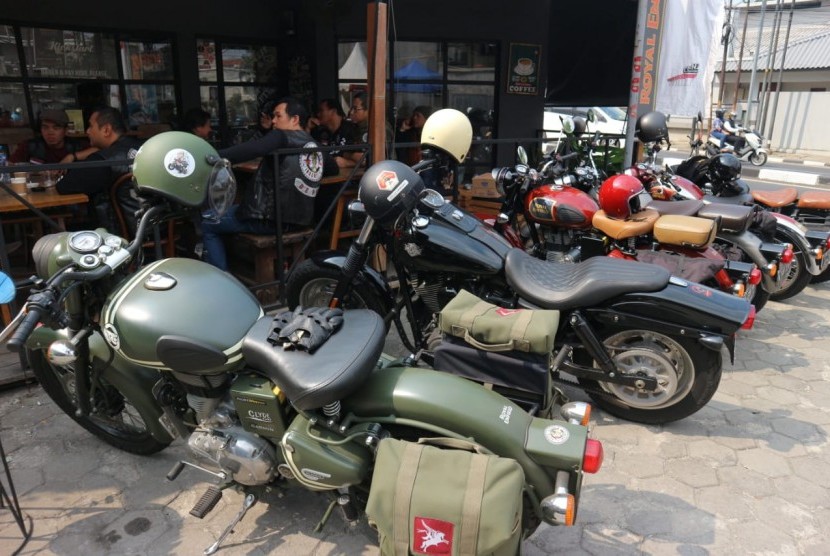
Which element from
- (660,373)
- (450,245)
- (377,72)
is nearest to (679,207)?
(660,373)

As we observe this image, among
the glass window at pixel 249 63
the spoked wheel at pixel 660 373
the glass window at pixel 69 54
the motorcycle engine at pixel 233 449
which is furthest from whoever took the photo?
the glass window at pixel 249 63

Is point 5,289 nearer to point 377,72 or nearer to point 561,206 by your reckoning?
point 377,72

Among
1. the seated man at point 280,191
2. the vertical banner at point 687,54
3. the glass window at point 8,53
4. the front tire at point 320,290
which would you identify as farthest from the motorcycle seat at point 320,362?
the glass window at point 8,53

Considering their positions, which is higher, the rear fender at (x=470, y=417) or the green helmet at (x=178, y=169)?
the green helmet at (x=178, y=169)

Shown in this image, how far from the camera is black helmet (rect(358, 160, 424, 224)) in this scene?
2920 millimetres

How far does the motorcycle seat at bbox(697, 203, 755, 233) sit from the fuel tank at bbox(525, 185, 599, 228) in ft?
2.57

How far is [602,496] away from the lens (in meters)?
2.67

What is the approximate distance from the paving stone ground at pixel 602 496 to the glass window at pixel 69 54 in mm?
4259

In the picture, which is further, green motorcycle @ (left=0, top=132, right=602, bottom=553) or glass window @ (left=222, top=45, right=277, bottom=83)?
glass window @ (left=222, top=45, right=277, bottom=83)

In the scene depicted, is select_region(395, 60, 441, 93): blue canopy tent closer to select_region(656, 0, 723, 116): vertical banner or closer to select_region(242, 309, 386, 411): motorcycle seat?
select_region(656, 0, 723, 116): vertical banner

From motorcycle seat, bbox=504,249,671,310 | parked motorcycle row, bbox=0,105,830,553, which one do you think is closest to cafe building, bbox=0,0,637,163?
parked motorcycle row, bbox=0,105,830,553

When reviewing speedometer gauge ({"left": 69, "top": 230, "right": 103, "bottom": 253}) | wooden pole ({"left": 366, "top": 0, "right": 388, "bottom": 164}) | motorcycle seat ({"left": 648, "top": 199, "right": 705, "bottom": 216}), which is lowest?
motorcycle seat ({"left": 648, "top": 199, "right": 705, "bottom": 216})

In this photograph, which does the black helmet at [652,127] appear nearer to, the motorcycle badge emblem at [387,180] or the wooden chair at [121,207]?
the motorcycle badge emblem at [387,180]

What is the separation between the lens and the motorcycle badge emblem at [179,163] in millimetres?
2283
